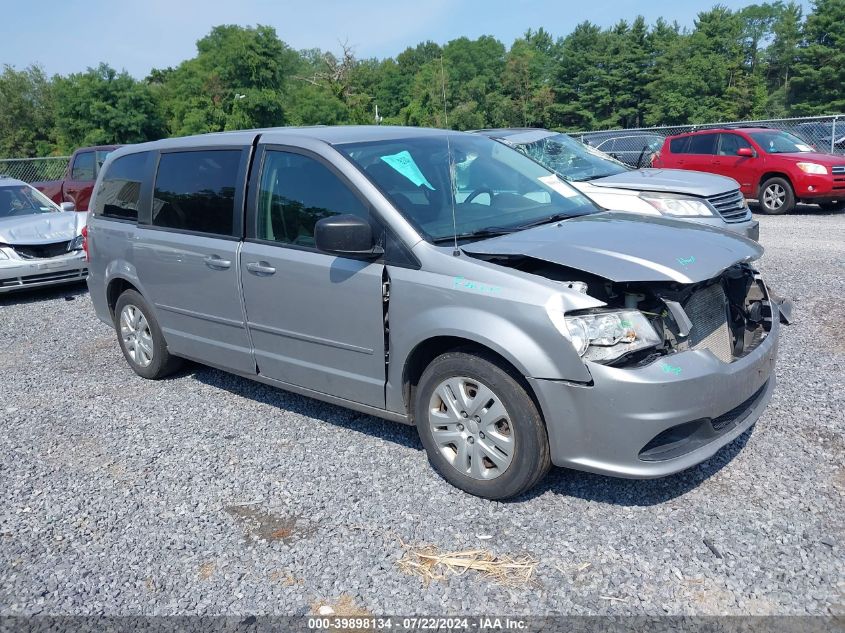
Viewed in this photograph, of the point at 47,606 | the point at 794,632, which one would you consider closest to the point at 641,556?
the point at 794,632

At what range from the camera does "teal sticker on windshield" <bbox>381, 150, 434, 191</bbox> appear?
420cm

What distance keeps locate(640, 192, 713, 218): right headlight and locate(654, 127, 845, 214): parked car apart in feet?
23.4

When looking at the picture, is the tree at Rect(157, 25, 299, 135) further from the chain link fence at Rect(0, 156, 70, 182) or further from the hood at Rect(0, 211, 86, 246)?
the hood at Rect(0, 211, 86, 246)

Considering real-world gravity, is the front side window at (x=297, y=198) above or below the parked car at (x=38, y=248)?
above

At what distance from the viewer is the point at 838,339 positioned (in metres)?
5.96

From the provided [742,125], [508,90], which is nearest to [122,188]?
[742,125]

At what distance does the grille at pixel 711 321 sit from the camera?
11.7 ft

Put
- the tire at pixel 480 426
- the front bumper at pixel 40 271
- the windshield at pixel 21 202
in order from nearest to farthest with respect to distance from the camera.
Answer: the tire at pixel 480 426, the front bumper at pixel 40 271, the windshield at pixel 21 202

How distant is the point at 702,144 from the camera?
15.4m

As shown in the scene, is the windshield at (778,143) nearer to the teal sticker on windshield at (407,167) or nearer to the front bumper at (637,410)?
the teal sticker on windshield at (407,167)

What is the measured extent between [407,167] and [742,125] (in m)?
18.8

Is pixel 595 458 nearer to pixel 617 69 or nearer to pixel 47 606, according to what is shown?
pixel 47 606

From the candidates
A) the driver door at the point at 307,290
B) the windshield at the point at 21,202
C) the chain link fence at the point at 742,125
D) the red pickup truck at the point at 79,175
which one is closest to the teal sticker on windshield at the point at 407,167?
the driver door at the point at 307,290

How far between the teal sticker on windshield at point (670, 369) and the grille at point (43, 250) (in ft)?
28.1
